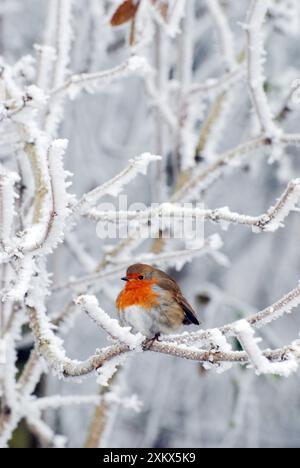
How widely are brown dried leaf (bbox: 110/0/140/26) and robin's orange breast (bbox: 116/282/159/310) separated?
1097mm

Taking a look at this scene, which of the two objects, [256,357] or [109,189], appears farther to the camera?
[109,189]

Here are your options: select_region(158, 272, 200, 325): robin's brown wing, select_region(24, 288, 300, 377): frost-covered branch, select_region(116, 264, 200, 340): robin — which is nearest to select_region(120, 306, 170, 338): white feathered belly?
select_region(116, 264, 200, 340): robin

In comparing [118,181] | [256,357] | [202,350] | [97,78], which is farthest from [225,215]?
[97,78]

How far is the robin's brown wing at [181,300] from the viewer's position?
9.59ft

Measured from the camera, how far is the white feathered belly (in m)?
2.74

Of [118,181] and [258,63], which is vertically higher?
[258,63]

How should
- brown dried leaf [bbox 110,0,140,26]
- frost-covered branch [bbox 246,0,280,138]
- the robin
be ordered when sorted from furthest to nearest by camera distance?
the robin → frost-covered branch [bbox 246,0,280,138] → brown dried leaf [bbox 110,0,140,26]

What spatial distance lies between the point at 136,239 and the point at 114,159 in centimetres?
200

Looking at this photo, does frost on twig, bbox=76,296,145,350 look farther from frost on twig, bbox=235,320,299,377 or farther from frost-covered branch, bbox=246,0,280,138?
frost-covered branch, bbox=246,0,280,138

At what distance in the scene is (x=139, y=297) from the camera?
2.86 meters

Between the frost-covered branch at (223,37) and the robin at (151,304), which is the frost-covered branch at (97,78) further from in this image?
the frost-covered branch at (223,37)

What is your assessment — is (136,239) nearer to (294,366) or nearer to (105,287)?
(105,287)

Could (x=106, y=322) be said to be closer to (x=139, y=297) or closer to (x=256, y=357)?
(x=256, y=357)

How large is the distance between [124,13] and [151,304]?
45.8 inches
